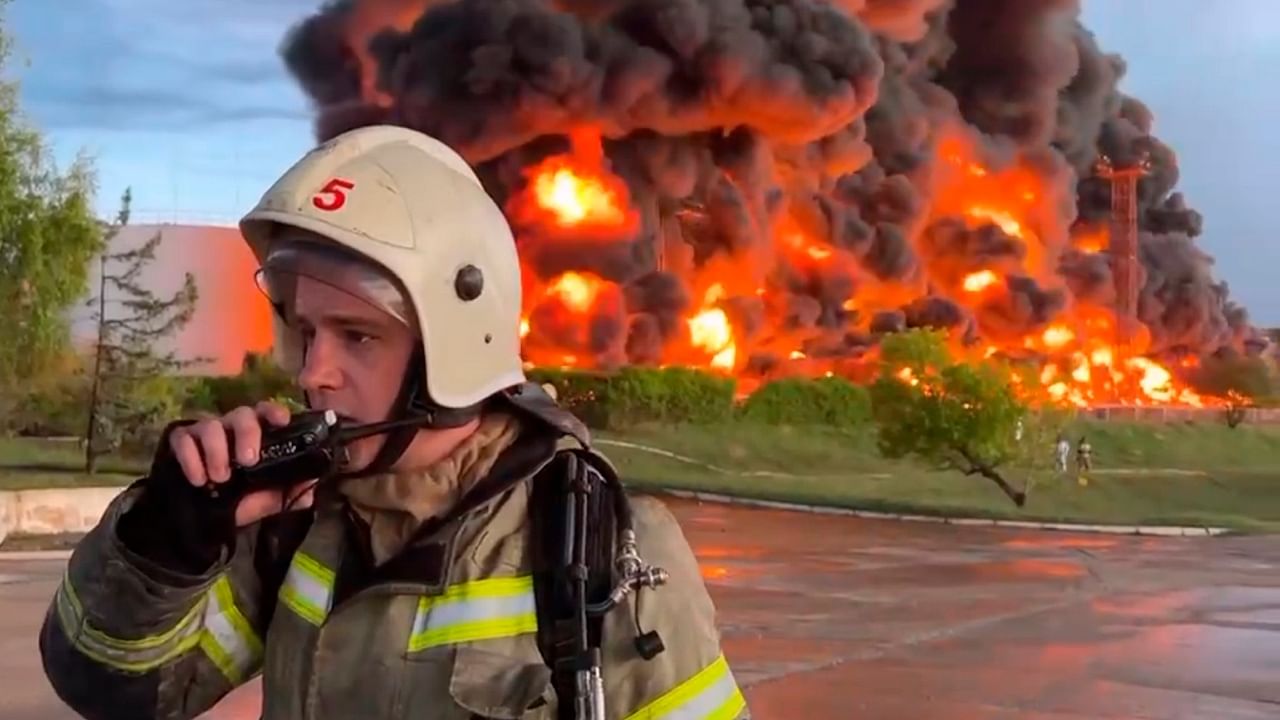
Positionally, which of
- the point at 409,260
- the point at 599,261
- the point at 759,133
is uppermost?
the point at 759,133

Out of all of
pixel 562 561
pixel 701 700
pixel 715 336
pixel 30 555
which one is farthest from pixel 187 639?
pixel 715 336

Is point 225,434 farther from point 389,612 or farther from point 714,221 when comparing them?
point 714,221

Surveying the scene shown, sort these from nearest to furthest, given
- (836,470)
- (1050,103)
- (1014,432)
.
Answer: (1014,432) → (836,470) → (1050,103)

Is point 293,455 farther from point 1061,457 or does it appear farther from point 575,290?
point 575,290

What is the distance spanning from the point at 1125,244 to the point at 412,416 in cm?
6478

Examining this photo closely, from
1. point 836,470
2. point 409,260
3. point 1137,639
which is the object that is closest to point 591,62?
point 836,470

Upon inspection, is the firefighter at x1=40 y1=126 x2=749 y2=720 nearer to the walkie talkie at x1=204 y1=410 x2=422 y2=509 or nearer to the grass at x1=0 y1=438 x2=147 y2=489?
the walkie talkie at x1=204 y1=410 x2=422 y2=509

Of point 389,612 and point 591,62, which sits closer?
point 389,612

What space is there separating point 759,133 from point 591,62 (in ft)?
22.2

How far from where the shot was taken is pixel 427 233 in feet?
5.85

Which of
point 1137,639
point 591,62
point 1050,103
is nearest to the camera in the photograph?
point 1137,639

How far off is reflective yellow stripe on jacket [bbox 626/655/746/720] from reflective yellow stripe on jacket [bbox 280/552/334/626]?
1.22 feet

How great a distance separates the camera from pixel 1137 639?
33.2ft

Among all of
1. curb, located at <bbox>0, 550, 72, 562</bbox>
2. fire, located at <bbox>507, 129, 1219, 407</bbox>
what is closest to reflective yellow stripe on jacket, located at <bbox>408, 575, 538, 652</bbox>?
curb, located at <bbox>0, 550, 72, 562</bbox>
